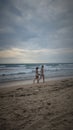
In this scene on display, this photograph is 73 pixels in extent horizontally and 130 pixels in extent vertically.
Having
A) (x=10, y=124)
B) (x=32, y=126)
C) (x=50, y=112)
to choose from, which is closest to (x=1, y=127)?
(x=10, y=124)

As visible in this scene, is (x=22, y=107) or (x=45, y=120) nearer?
(x=45, y=120)

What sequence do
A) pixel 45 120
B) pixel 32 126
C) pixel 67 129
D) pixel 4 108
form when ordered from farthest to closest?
1. pixel 4 108
2. pixel 45 120
3. pixel 32 126
4. pixel 67 129

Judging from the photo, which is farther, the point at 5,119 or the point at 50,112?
the point at 50,112

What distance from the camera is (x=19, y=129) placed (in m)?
2.90

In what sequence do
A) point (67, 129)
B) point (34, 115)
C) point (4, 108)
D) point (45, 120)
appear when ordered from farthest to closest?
point (4, 108), point (34, 115), point (45, 120), point (67, 129)

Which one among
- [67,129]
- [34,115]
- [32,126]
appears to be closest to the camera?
[67,129]

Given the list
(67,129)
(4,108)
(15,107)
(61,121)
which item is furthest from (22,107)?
(67,129)

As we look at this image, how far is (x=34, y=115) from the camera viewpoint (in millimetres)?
3594

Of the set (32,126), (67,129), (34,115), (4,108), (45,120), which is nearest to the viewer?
(67,129)

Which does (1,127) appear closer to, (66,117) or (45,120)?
(45,120)

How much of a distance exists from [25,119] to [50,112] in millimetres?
948

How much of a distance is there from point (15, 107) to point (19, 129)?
4.91 feet

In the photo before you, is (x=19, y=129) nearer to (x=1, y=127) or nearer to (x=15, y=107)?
(x=1, y=127)

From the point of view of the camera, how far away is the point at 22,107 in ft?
14.1
